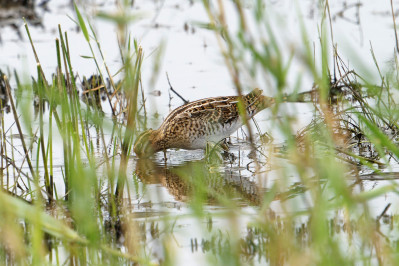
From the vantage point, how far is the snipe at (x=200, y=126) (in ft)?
21.9

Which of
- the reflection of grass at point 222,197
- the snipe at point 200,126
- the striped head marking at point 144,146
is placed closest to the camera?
the reflection of grass at point 222,197

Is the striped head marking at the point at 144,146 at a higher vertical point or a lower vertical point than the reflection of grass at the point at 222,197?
higher

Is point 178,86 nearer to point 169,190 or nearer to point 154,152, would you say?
point 154,152

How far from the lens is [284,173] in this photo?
270cm

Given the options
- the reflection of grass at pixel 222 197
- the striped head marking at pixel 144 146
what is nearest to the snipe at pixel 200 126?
the striped head marking at pixel 144 146

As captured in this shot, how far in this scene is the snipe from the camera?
6.68 meters

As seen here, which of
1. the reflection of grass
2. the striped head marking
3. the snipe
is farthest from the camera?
the snipe

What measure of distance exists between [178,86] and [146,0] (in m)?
4.72

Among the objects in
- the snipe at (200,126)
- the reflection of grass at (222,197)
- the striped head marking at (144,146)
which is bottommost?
the reflection of grass at (222,197)

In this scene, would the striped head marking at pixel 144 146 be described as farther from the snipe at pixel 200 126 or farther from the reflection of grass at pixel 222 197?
the reflection of grass at pixel 222 197

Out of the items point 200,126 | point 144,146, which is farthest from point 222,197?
point 200,126

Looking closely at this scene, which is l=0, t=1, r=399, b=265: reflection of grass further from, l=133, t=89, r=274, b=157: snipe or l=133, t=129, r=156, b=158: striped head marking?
l=133, t=89, r=274, b=157: snipe

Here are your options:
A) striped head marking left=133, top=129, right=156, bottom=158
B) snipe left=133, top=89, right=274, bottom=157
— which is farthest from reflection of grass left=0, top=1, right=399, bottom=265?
snipe left=133, top=89, right=274, bottom=157

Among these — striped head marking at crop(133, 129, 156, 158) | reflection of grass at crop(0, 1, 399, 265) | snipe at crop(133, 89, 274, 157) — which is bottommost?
reflection of grass at crop(0, 1, 399, 265)
